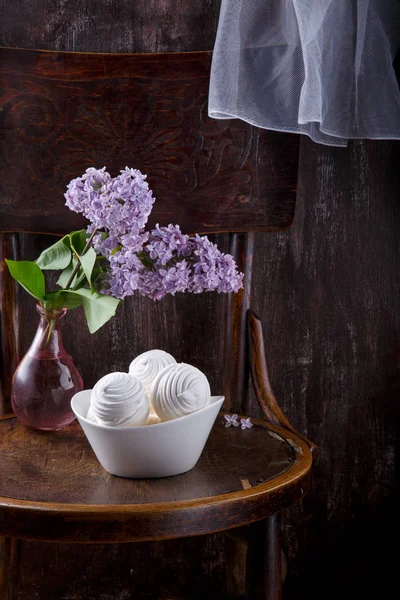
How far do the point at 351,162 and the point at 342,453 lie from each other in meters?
0.57

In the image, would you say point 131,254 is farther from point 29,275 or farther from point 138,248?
point 29,275

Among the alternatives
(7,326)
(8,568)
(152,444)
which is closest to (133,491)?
(152,444)

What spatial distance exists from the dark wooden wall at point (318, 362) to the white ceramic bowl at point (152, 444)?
0.50 m

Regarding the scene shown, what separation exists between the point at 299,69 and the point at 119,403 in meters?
0.59

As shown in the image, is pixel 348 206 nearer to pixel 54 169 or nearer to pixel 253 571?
pixel 54 169

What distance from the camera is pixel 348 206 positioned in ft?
4.49

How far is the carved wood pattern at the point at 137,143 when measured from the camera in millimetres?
1218

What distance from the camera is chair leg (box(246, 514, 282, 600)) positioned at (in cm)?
90

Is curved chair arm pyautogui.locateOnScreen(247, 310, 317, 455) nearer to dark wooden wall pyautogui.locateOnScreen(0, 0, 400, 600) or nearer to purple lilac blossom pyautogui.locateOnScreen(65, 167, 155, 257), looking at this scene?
dark wooden wall pyautogui.locateOnScreen(0, 0, 400, 600)

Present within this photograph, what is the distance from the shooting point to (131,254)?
846mm

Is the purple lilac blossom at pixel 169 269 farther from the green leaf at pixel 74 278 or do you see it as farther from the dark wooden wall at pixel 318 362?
the dark wooden wall at pixel 318 362

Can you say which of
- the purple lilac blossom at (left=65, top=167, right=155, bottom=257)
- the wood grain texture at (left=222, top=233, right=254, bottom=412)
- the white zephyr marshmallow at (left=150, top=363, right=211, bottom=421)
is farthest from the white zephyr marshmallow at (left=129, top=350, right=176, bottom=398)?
the wood grain texture at (left=222, top=233, right=254, bottom=412)

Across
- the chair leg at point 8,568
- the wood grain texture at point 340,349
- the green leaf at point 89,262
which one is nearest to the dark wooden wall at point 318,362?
the wood grain texture at point 340,349

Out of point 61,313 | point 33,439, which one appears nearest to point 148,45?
point 61,313
